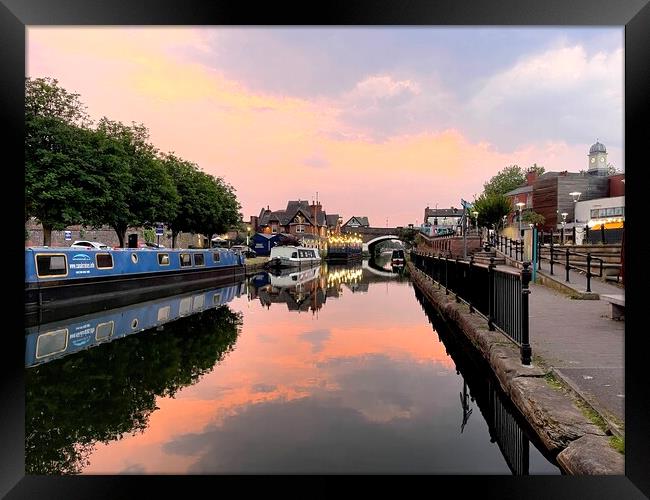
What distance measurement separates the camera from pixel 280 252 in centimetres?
3525

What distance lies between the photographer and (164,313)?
12609 millimetres

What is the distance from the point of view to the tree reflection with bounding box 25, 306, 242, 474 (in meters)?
4.13

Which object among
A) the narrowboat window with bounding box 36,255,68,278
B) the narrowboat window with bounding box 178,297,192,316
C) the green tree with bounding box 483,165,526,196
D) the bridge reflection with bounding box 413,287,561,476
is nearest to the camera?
the bridge reflection with bounding box 413,287,561,476

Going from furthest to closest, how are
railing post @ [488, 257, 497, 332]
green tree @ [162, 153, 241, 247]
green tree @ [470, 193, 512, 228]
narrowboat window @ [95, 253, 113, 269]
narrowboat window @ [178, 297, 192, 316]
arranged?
green tree @ [470, 193, 512, 228] < green tree @ [162, 153, 241, 247] < narrowboat window @ [95, 253, 113, 269] < narrowboat window @ [178, 297, 192, 316] < railing post @ [488, 257, 497, 332]

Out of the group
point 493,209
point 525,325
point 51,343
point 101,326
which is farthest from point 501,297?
point 493,209

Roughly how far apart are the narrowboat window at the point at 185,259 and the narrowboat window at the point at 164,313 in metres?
6.32

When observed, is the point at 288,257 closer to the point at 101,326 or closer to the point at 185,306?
the point at 185,306

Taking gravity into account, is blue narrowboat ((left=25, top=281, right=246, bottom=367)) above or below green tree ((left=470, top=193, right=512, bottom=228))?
below

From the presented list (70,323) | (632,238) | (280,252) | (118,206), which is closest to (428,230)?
(280,252)

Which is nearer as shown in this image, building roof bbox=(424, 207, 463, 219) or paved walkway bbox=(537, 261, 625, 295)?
paved walkway bbox=(537, 261, 625, 295)

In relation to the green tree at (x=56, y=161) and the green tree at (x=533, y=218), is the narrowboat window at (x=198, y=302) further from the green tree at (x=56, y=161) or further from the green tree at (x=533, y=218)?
the green tree at (x=533, y=218)

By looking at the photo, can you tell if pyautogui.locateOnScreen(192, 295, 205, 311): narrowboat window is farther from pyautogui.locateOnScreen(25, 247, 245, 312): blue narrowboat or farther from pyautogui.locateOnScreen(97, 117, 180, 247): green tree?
pyautogui.locateOnScreen(97, 117, 180, 247): green tree

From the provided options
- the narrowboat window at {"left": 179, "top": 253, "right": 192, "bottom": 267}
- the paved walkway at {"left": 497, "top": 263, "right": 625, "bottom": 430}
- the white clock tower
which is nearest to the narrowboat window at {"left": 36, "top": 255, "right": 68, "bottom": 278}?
the narrowboat window at {"left": 179, "top": 253, "right": 192, "bottom": 267}

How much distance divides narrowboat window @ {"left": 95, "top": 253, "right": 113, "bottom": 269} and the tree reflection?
5.73m
